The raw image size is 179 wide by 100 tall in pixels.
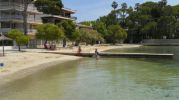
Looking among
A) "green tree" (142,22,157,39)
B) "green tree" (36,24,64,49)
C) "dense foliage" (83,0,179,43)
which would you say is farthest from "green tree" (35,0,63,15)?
"green tree" (142,22,157,39)

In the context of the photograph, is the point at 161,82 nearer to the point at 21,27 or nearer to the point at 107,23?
the point at 21,27

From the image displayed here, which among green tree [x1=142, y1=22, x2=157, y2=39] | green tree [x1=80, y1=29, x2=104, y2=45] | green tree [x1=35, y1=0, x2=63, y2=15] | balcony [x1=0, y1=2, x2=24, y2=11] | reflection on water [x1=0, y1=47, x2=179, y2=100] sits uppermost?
green tree [x1=35, y1=0, x2=63, y2=15]

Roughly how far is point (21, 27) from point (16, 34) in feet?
71.4

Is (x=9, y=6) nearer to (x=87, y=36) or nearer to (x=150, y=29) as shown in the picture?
(x=87, y=36)

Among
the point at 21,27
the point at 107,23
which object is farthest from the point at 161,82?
the point at 107,23

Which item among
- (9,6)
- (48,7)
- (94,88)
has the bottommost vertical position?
(94,88)

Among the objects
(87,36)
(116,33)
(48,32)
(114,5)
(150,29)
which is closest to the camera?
(48,32)

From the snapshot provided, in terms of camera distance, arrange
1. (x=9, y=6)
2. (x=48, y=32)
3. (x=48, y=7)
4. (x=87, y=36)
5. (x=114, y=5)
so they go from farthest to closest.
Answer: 1. (x=114, y=5)
2. (x=48, y=7)
3. (x=87, y=36)
4. (x=9, y=6)
5. (x=48, y=32)

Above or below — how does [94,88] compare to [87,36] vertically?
below

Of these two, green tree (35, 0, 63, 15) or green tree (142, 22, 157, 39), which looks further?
green tree (142, 22, 157, 39)

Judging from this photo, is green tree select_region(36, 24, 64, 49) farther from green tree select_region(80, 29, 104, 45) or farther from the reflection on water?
the reflection on water

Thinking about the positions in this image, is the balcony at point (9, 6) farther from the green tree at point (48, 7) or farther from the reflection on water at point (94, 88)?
the reflection on water at point (94, 88)

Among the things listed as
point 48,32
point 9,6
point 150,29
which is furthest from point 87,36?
point 150,29

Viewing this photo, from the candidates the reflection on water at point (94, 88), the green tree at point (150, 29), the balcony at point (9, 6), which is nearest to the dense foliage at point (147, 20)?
the green tree at point (150, 29)
